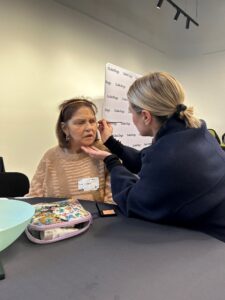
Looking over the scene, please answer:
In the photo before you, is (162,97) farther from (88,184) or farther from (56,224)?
(88,184)

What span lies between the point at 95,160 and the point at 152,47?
4.29m

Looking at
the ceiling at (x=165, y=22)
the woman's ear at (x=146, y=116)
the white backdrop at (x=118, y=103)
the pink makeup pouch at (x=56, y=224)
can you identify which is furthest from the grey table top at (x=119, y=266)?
the ceiling at (x=165, y=22)

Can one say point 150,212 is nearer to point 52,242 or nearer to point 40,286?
point 52,242

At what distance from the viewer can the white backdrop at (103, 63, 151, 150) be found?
3906mm

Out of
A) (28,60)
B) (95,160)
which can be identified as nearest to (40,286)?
(95,160)

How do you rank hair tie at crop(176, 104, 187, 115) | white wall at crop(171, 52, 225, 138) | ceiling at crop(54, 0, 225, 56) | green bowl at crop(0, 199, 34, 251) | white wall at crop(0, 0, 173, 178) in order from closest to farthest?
green bowl at crop(0, 199, 34, 251), hair tie at crop(176, 104, 187, 115), white wall at crop(0, 0, 173, 178), ceiling at crop(54, 0, 225, 56), white wall at crop(171, 52, 225, 138)

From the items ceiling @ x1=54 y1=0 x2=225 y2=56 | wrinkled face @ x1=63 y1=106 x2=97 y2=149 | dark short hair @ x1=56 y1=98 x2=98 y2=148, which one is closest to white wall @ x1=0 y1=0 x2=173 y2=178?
ceiling @ x1=54 y1=0 x2=225 y2=56

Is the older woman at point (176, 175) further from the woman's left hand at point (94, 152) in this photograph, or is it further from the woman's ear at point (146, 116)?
the woman's left hand at point (94, 152)

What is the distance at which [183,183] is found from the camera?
1.03 metres

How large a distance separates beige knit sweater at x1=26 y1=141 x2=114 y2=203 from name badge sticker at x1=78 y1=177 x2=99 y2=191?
0.7 inches

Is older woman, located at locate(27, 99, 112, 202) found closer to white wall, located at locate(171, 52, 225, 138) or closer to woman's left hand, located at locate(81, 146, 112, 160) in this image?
woman's left hand, located at locate(81, 146, 112, 160)

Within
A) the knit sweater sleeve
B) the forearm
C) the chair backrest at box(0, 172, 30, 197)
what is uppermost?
the forearm

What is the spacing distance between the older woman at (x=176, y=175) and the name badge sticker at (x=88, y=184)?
1.78 ft

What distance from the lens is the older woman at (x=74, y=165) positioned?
69.9 inches
